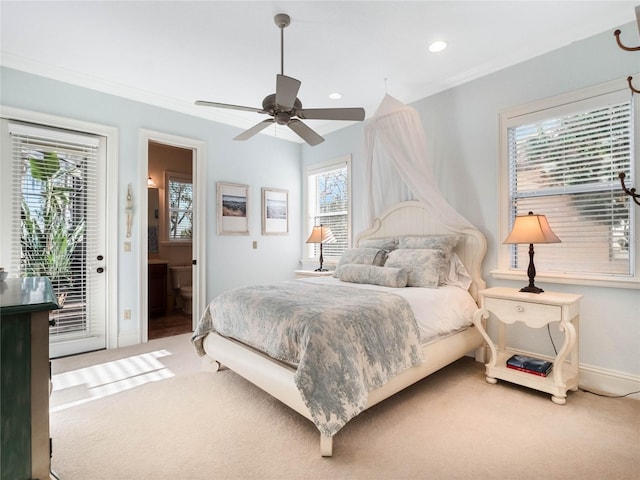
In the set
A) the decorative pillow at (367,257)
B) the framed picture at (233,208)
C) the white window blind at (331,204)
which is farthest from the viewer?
the white window blind at (331,204)

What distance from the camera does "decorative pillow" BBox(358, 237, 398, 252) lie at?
351 centimetres

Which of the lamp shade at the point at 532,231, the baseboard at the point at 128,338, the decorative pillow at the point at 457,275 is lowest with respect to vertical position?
the baseboard at the point at 128,338

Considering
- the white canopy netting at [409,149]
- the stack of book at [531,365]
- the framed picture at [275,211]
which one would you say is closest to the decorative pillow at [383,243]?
the white canopy netting at [409,149]

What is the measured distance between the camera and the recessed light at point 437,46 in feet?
8.84

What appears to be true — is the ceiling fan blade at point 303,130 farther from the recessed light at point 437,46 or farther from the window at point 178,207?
the window at point 178,207

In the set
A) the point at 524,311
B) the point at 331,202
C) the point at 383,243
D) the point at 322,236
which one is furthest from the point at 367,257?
the point at 331,202

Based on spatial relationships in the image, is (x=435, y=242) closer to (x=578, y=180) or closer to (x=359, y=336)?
(x=578, y=180)

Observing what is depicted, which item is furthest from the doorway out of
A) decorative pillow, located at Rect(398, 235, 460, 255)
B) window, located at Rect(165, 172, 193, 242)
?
decorative pillow, located at Rect(398, 235, 460, 255)

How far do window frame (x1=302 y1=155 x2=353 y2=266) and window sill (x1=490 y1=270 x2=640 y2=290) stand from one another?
202 cm

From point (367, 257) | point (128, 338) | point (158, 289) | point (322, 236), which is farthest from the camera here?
point (158, 289)

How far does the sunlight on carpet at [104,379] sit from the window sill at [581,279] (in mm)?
3053

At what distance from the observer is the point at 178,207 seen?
5535 mm

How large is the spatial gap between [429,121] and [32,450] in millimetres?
3836

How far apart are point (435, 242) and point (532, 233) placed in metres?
0.85
